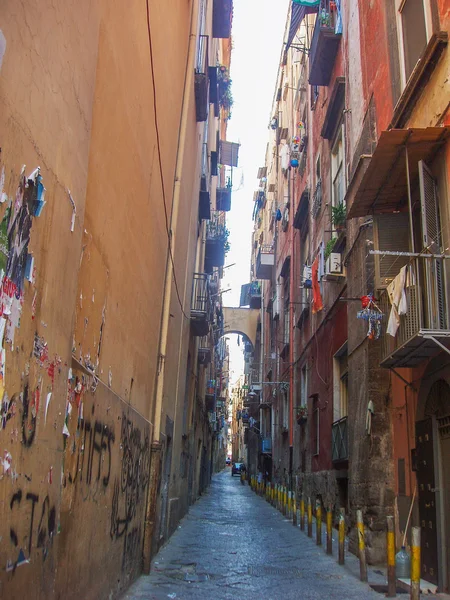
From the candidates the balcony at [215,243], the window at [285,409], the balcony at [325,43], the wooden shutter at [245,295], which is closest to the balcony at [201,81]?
the balcony at [325,43]

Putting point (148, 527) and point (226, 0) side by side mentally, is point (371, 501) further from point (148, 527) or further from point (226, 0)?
point (226, 0)

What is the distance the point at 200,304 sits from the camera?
17672 mm

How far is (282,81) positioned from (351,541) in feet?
93.6

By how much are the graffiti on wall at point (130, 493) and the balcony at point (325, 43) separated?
11.4 metres

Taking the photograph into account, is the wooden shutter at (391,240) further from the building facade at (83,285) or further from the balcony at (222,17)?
the balcony at (222,17)

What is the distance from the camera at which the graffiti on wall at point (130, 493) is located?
645cm

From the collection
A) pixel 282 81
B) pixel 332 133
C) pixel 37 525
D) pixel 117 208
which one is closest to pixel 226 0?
pixel 332 133

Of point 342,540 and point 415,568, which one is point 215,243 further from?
point 415,568

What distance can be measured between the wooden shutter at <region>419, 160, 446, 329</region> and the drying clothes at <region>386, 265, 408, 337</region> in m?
0.32

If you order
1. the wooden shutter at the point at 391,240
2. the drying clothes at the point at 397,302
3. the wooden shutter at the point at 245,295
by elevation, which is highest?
the wooden shutter at the point at 245,295

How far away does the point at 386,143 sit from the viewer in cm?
754

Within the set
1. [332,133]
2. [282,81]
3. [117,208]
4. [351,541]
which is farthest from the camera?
[282,81]

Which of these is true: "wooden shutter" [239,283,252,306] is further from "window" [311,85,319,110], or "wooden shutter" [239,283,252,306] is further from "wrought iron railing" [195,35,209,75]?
"wrought iron railing" [195,35,209,75]

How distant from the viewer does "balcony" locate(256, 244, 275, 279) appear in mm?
33938
